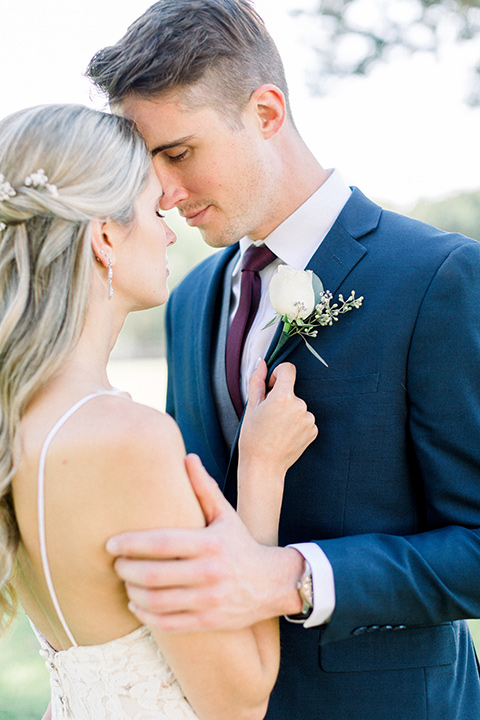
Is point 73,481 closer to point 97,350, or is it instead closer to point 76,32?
point 97,350

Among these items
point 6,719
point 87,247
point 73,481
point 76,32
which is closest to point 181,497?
point 73,481

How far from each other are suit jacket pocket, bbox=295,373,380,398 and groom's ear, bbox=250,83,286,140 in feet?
3.18

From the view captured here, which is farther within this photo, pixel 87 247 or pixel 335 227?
pixel 335 227

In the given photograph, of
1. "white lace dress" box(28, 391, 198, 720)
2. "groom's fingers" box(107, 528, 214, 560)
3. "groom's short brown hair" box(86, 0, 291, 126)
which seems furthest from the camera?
"groom's short brown hair" box(86, 0, 291, 126)

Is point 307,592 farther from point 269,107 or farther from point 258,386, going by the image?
point 269,107

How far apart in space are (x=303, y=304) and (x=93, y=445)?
809mm

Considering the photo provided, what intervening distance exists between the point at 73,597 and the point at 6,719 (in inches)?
157

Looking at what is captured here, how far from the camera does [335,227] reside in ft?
7.50

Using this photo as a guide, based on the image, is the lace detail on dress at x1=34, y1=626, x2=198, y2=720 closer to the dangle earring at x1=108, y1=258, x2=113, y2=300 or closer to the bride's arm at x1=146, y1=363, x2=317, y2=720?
the bride's arm at x1=146, y1=363, x2=317, y2=720

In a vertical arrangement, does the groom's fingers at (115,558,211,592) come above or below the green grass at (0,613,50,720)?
above

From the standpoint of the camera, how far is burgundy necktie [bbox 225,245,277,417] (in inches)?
97.2

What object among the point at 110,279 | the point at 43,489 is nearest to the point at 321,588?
the point at 43,489

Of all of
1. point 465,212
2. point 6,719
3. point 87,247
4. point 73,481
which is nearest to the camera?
point 73,481

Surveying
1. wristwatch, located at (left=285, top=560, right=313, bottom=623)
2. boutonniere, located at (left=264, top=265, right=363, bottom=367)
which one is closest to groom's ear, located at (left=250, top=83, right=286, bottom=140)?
boutonniere, located at (left=264, top=265, right=363, bottom=367)
